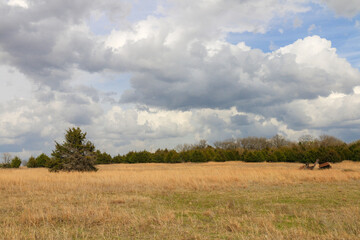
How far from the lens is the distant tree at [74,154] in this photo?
31750 mm

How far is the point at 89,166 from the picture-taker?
3272 centimetres

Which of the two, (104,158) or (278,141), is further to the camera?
(278,141)

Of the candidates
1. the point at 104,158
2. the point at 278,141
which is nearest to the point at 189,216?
the point at 104,158

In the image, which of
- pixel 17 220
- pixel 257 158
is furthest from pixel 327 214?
pixel 257 158

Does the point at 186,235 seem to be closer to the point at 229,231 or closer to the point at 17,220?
the point at 229,231

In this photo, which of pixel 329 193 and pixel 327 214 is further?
pixel 329 193

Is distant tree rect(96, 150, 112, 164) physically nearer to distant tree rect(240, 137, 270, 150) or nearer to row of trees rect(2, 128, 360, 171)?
row of trees rect(2, 128, 360, 171)

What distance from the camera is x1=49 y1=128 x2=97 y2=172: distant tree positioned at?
31750 millimetres

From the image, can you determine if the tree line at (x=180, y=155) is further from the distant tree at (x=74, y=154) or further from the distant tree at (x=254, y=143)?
the distant tree at (x=254, y=143)

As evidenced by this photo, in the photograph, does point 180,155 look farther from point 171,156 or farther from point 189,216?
point 189,216

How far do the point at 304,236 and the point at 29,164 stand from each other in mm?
59171

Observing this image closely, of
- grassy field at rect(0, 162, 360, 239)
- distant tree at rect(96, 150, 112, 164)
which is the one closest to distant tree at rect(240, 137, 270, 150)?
distant tree at rect(96, 150, 112, 164)

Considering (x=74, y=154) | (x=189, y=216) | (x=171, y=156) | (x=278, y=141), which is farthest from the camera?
(x=278, y=141)

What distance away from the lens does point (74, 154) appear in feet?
105
